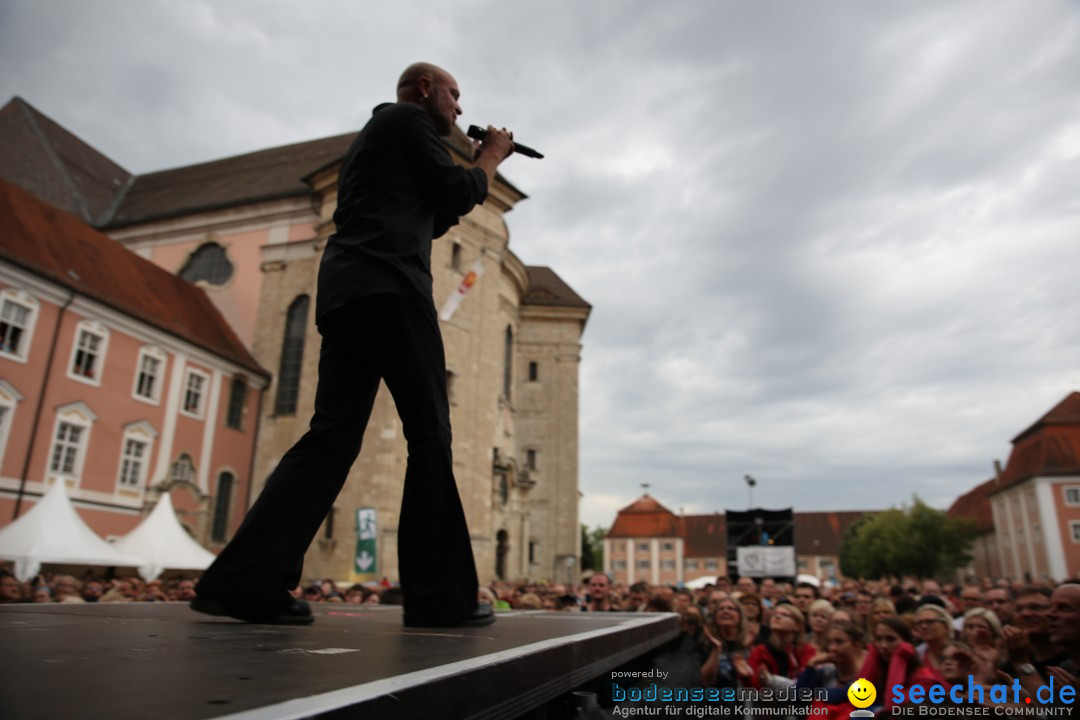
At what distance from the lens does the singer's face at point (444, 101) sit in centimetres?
316

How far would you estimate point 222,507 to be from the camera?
26.9 meters

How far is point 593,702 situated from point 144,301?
26.8 meters

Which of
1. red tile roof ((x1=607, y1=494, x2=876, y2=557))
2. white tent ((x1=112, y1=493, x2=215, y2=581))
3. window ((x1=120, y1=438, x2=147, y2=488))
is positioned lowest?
white tent ((x1=112, y1=493, x2=215, y2=581))

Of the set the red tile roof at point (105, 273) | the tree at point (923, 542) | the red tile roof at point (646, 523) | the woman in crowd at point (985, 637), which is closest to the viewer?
the woman in crowd at point (985, 637)

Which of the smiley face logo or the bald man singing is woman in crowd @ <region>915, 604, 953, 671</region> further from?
the bald man singing

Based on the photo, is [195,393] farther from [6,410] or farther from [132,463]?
[6,410]

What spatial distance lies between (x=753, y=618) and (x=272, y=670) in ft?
21.7

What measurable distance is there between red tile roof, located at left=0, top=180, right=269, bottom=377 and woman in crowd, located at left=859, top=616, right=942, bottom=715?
22148 millimetres

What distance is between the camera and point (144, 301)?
24984mm

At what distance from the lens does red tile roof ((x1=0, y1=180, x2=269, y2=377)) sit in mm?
21219

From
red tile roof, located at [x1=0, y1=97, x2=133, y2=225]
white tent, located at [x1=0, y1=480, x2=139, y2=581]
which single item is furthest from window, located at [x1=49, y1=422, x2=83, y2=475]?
red tile roof, located at [x1=0, y1=97, x2=133, y2=225]

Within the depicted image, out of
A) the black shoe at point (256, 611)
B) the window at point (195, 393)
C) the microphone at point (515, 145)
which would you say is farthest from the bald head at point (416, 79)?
the window at point (195, 393)

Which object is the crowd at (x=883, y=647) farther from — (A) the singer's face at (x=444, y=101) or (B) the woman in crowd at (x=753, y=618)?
(A) the singer's face at (x=444, y=101)

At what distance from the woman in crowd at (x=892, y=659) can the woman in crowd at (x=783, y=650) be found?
2.69 ft
